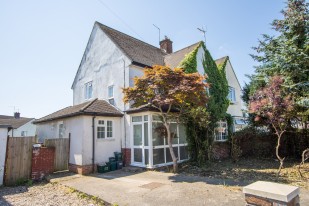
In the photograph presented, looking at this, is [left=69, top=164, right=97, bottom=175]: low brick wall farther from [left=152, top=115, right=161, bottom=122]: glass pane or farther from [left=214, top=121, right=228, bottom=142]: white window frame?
[left=214, top=121, right=228, bottom=142]: white window frame

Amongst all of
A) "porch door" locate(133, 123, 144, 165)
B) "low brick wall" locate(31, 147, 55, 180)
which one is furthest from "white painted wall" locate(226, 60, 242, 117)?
"low brick wall" locate(31, 147, 55, 180)

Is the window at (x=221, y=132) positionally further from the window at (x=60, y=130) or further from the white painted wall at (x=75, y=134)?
the window at (x=60, y=130)

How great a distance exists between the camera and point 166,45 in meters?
23.8

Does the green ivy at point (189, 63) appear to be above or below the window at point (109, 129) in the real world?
above

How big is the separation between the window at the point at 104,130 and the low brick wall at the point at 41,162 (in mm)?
2975

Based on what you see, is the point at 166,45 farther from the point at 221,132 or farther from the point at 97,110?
the point at 97,110

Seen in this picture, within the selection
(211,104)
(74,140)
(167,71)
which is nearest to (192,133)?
(211,104)

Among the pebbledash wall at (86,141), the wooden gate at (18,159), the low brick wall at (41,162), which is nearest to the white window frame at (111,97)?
the pebbledash wall at (86,141)

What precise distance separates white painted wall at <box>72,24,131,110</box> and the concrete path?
6.03 meters

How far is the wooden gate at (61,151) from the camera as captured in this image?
12.9 metres

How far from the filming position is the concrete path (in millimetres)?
6590

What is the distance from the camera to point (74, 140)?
13.1 meters

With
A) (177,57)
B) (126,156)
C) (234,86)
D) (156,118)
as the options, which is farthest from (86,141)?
(234,86)

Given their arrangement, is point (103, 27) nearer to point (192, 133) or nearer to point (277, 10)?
point (192, 133)
